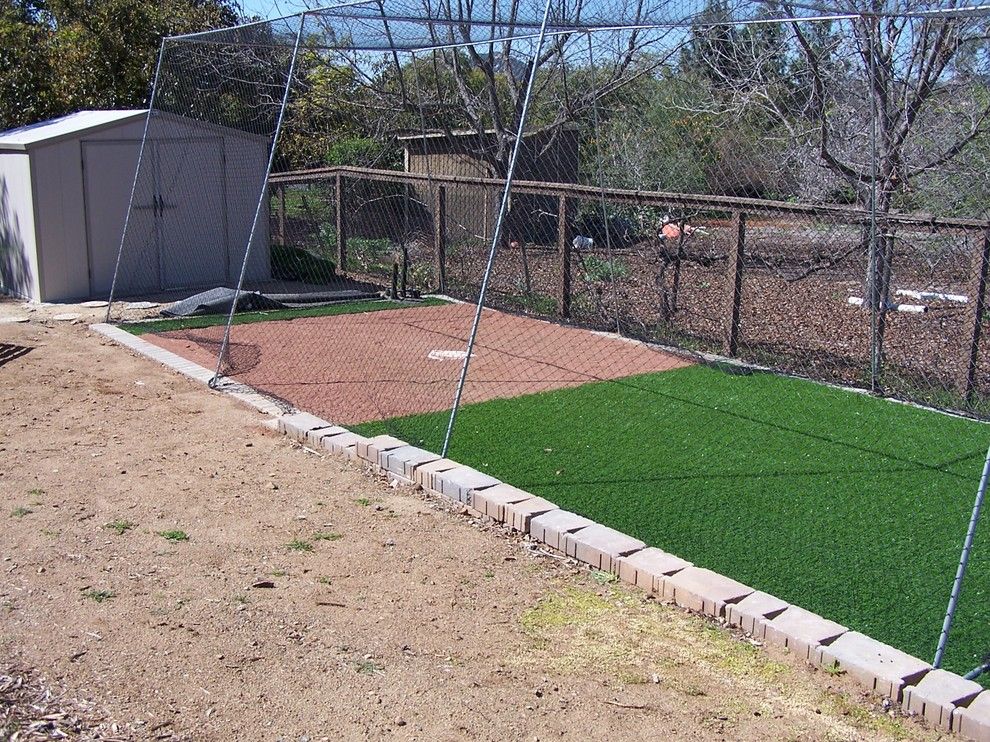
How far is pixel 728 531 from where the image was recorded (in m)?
4.91

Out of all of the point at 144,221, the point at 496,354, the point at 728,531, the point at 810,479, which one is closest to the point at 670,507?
the point at 728,531

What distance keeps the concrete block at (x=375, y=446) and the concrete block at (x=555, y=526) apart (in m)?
1.35

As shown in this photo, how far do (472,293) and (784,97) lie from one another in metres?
4.34

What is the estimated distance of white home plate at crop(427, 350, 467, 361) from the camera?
348 inches

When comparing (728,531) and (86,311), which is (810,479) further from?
(86,311)

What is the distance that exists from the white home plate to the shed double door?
4887 mm

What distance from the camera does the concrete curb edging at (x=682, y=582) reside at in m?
3.41

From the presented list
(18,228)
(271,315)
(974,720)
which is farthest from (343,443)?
(18,228)

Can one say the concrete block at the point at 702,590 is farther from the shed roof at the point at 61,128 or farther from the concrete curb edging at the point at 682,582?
the shed roof at the point at 61,128

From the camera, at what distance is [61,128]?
473 inches

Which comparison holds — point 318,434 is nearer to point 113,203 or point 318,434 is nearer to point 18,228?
point 113,203

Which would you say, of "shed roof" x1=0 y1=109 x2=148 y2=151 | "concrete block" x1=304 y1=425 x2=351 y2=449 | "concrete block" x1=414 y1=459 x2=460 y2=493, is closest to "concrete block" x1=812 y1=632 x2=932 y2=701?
"concrete block" x1=414 y1=459 x2=460 y2=493

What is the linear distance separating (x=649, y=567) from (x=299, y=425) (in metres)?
2.95

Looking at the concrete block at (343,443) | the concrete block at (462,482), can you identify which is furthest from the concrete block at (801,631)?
the concrete block at (343,443)
